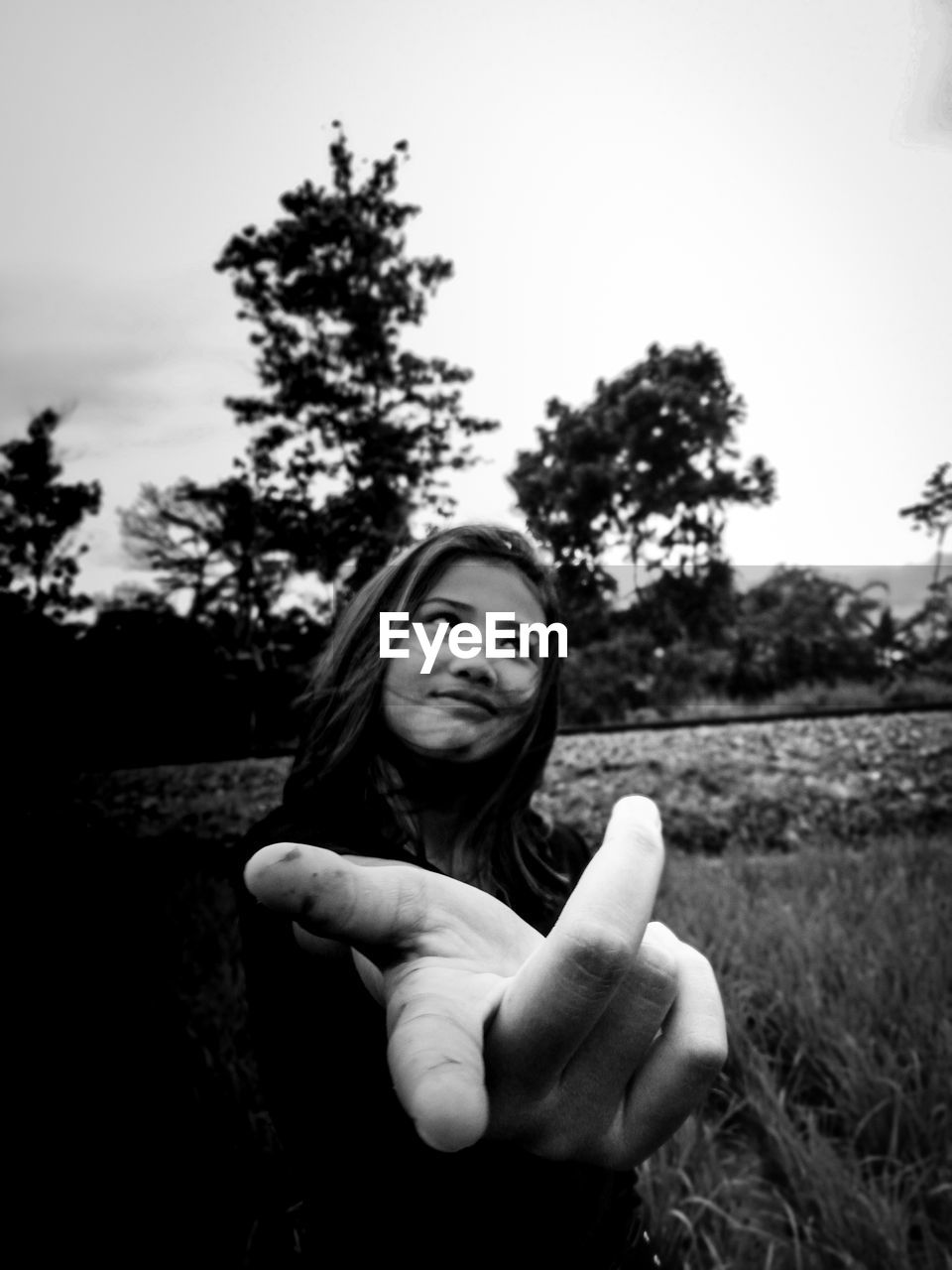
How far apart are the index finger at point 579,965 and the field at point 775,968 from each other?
0.93m

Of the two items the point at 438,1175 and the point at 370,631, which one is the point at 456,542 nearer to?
the point at 370,631

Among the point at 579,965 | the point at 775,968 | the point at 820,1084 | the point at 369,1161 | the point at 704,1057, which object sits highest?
the point at 579,965

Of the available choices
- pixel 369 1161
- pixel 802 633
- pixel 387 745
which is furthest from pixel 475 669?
pixel 802 633

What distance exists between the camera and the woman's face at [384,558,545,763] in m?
0.78

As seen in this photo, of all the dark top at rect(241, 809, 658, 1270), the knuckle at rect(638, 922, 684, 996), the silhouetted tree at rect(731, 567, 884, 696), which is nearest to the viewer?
the knuckle at rect(638, 922, 684, 996)

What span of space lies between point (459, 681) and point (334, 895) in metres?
0.40

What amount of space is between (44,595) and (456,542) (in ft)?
3.08

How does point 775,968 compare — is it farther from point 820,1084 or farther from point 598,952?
point 598,952

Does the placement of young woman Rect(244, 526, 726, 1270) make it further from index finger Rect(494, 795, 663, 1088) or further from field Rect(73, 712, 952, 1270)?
field Rect(73, 712, 952, 1270)

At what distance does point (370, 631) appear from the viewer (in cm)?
85

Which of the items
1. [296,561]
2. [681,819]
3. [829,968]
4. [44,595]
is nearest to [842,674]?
[681,819]

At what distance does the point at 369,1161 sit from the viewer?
65 centimetres

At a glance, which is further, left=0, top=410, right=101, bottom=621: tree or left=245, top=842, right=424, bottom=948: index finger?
left=0, top=410, right=101, bottom=621: tree

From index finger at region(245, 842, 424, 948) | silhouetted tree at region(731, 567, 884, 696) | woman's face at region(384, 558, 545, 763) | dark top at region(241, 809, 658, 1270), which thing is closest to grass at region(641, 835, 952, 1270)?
dark top at region(241, 809, 658, 1270)
